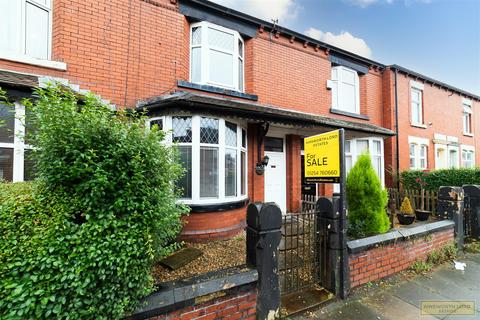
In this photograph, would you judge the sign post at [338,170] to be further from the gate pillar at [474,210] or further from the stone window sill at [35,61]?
the stone window sill at [35,61]

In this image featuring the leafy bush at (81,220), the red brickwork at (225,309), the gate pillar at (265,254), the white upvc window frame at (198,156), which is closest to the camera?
the leafy bush at (81,220)

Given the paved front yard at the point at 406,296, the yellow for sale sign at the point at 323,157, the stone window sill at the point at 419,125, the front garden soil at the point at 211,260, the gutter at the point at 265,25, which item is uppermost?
the gutter at the point at 265,25

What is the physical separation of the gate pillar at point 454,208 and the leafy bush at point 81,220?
6276 millimetres

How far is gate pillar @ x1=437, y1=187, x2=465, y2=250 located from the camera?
5.24 metres

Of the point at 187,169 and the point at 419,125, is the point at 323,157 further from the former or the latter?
the point at 419,125

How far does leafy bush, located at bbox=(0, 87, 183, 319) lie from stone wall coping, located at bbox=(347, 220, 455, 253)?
288cm

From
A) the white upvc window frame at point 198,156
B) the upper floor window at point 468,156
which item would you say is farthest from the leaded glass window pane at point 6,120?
the upper floor window at point 468,156

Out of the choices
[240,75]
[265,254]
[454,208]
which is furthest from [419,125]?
[265,254]

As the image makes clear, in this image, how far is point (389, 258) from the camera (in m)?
3.98

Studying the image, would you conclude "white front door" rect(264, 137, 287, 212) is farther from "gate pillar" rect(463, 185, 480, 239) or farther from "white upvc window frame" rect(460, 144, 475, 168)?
"white upvc window frame" rect(460, 144, 475, 168)

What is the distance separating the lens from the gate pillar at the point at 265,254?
2689 mm

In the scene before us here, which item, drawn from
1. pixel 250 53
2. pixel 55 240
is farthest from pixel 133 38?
pixel 55 240

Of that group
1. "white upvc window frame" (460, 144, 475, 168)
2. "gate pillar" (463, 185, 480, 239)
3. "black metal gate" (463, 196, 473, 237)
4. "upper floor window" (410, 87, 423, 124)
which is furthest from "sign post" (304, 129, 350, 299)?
"white upvc window frame" (460, 144, 475, 168)

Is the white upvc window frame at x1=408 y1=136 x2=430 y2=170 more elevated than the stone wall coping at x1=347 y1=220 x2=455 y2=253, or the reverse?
the white upvc window frame at x1=408 y1=136 x2=430 y2=170
